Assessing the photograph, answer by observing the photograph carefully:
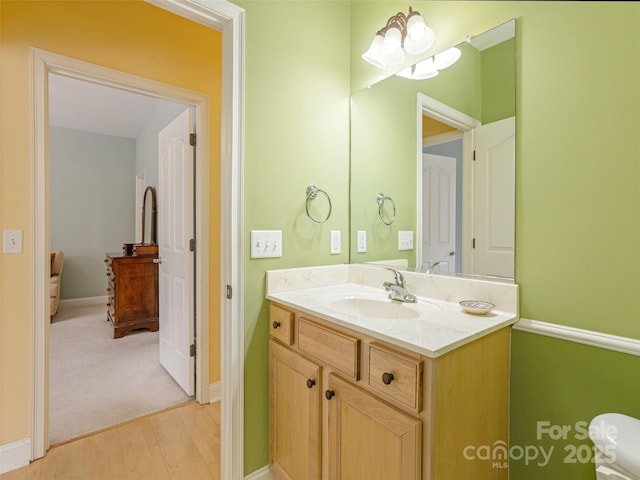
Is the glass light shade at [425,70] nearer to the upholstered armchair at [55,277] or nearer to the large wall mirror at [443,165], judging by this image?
the large wall mirror at [443,165]

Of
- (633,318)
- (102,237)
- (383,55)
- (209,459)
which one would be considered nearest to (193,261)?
(209,459)

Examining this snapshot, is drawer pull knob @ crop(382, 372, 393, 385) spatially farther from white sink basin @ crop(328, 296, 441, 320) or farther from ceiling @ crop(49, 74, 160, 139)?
ceiling @ crop(49, 74, 160, 139)

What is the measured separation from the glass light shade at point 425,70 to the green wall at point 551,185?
0.28ft

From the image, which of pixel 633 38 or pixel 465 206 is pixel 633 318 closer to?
pixel 465 206

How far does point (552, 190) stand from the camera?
107cm

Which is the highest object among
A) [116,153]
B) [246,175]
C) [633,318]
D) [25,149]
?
[116,153]

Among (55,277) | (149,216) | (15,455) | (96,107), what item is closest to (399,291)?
(15,455)

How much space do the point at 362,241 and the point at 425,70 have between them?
0.89 meters

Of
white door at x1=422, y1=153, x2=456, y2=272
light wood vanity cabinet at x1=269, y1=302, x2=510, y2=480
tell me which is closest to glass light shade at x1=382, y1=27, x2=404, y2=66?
white door at x1=422, y1=153, x2=456, y2=272

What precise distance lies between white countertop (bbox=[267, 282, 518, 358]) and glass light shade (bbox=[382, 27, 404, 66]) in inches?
44.1

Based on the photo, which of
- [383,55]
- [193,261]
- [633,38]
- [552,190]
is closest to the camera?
[633,38]

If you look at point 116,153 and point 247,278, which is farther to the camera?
point 116,153

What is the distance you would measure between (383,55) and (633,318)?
1.40 m

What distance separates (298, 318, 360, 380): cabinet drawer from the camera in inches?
40.8
